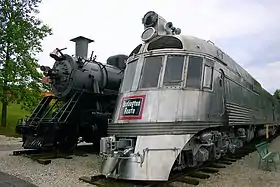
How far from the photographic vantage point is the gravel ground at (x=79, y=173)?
24.7 feet

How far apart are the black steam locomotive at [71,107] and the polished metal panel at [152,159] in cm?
544

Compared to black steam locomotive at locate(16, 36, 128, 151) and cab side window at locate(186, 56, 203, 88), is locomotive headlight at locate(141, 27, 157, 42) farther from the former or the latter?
black steam locomotive at locate(16, 36, 128, 151)

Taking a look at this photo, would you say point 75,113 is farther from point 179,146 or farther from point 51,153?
point 179,146

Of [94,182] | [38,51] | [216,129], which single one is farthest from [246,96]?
[38,51]

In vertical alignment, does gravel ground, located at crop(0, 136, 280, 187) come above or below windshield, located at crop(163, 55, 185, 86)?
below

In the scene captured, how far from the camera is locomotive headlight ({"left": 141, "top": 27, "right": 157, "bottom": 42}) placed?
27.9ft

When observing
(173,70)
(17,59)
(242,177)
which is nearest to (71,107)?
(173,70)

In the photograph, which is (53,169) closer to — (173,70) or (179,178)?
(179,178)

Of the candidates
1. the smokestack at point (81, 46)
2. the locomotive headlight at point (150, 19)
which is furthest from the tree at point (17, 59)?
the locomotive headlight at point (150, 19)

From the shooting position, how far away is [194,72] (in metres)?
7.55

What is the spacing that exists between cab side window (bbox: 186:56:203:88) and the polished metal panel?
1.29 m

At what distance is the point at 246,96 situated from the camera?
1192 centimetres

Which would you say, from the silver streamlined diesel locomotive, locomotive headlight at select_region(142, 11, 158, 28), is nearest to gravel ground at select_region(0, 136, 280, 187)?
the silver streamlined diesel locomotive

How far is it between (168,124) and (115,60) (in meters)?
8.63
